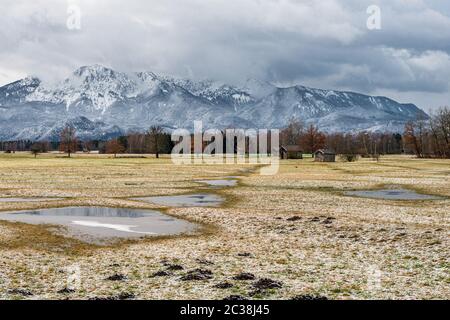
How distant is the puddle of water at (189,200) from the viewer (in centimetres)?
4289

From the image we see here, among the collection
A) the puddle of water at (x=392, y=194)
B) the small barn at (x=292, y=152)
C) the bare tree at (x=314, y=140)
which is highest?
the bare tree at (x=314, y=140)

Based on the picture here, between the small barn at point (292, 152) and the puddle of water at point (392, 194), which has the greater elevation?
the small barn at point (292, 152)

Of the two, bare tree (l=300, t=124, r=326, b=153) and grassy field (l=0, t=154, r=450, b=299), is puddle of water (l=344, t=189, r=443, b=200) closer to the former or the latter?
grassy field (l=0, t=154, r=450, b=299)

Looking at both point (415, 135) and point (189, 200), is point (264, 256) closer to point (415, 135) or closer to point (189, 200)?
point (189, 200)

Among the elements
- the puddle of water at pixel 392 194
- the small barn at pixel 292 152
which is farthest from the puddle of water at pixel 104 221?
the small barn at pixel 292 152

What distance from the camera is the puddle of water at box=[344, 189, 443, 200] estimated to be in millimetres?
47844

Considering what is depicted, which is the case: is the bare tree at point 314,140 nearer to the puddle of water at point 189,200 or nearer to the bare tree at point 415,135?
the bare tree at point 415,135

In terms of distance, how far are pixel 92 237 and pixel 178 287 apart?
11528mm

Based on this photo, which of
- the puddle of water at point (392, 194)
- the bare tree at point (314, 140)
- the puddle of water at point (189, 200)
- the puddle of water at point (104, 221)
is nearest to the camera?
the puddle of water at point (104, 221)

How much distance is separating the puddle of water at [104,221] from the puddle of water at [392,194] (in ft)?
77.7

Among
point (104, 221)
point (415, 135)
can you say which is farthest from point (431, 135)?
point (104, 221)

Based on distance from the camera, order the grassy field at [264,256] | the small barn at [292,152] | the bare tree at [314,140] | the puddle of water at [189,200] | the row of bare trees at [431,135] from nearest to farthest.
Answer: the grassy field at [264,256], the puddle of water at [189,200], the row of bare trees at [431,135], the small barn at [292,152], the bare tree at [314,140]

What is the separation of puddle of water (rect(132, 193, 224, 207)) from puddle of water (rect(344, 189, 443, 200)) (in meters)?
14.9

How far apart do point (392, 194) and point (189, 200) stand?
71.3 feet
